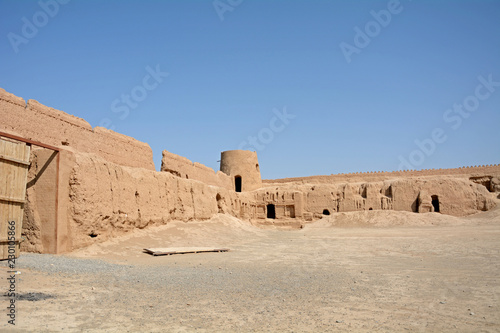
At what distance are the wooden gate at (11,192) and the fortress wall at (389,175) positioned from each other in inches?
1141

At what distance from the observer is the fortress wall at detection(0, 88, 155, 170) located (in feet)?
39.1

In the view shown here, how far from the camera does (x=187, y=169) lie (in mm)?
22281

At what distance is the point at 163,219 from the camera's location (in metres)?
16.7

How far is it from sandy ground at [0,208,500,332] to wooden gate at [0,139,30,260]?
0.59 metres

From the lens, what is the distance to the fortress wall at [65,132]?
11922 millimetres

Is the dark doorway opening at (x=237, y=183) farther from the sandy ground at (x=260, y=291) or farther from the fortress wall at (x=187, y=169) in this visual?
the sandy ground at (x=260, y=291)

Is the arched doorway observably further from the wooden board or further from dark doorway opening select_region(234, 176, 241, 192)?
the wooden board

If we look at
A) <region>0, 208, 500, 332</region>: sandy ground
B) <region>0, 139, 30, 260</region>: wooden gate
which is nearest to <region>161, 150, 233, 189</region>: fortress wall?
<region>0, 208, 500, 332</region>: sandy ground

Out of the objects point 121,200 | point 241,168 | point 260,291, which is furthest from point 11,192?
point 241,168

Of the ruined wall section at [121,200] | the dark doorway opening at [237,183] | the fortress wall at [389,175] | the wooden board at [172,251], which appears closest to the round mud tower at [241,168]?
the dark doorway opening at [237,183]

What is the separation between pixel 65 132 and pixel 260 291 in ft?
33.4

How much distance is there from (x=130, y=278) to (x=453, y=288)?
6.34 meters

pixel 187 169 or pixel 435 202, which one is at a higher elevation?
pixel 187 169

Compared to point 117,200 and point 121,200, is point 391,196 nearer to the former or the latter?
point 121,200
